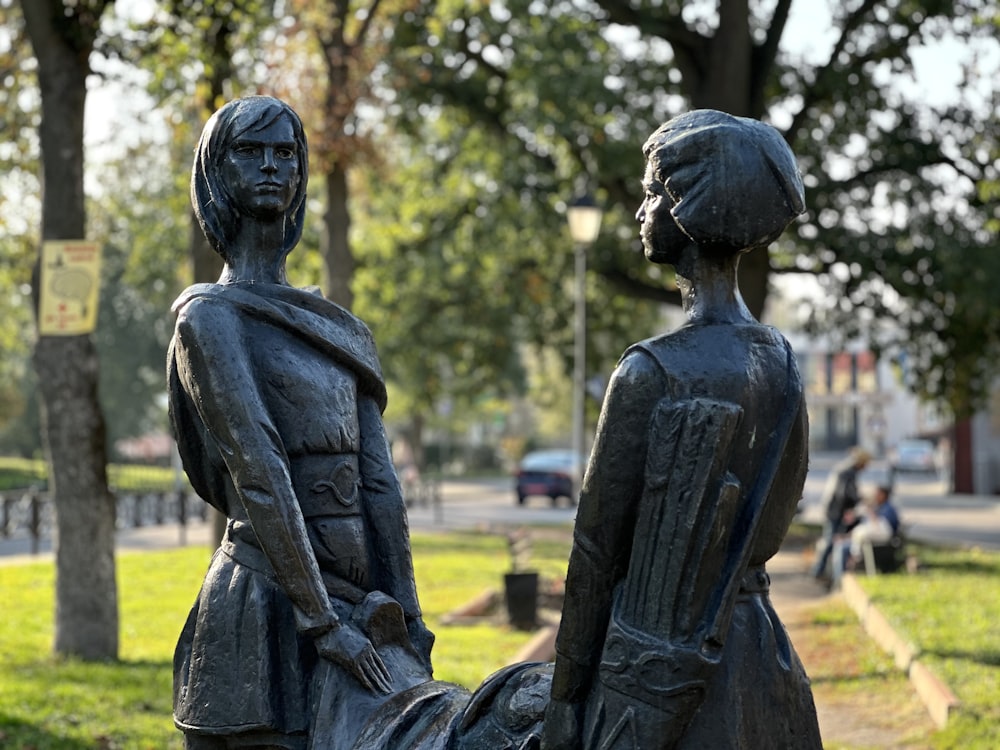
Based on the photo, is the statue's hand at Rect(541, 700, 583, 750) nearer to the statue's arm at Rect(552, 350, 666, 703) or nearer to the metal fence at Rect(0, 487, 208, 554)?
the statue's arm at Rect(552, 350, 666, 703)

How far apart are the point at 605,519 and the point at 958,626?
9.72 meters

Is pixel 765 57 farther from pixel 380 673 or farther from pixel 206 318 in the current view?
pixel 380 673

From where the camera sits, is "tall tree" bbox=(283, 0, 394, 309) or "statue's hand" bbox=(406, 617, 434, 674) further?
"tall tree" bbox=(283, 0, 394, 309)

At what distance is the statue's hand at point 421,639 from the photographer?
13.1 ft

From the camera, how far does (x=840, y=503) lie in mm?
16812

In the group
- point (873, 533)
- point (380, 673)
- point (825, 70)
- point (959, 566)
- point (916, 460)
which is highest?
point (825, 70)

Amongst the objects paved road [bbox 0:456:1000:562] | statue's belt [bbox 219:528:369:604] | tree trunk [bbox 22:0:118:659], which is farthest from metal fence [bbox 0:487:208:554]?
statue's belt [bbox 219:528:369:604]

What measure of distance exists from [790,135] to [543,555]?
22.0 feet

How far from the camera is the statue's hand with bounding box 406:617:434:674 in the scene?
3979mm

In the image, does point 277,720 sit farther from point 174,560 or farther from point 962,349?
point 962,349

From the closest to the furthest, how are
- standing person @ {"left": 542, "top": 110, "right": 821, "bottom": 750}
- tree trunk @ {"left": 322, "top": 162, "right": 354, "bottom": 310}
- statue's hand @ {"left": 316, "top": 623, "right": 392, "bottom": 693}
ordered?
standing person @ {"left": 542, "top": 110, "right": 821, "bottom": 750} → statue's hand @ {"left": 316, "top": 623, "right": 392, "bottom": 693} → tree trunk @ {"left": 322, "top": 162, "right": 354, "bottom": 310}

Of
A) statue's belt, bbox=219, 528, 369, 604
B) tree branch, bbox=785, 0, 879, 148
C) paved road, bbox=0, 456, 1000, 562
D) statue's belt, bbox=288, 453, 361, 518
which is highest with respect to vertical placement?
tree branch, bbox=785, 0, 879, 148

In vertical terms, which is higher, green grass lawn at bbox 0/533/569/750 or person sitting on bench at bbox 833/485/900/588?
person sitting on bench at bbox 833/485/900/588

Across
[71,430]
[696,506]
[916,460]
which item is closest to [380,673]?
[696,506]
